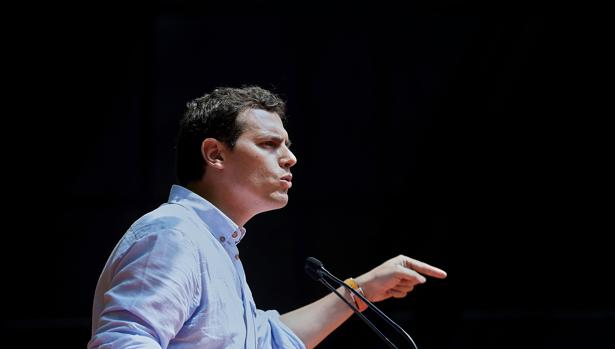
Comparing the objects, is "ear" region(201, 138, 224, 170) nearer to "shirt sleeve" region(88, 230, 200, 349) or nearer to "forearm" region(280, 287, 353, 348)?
"shirt sleeve" region(88, 230, 200, 349)

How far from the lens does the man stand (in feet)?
3.85

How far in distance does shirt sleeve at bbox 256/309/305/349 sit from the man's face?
266 millimetres

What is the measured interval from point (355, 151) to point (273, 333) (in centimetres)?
215

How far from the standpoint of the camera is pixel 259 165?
156 cm

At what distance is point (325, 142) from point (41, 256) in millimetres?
1574

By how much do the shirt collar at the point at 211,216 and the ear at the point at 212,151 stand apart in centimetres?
10

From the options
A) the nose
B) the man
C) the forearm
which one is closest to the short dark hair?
the man

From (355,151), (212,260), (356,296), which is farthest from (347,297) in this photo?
(355,151)

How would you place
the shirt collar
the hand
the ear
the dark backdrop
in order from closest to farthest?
the shirt collar, the ear, the hand, the dark backdrop

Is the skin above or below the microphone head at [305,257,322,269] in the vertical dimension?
above

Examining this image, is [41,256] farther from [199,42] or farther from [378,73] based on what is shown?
[378,73]

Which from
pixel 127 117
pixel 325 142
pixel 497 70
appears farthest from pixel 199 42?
pixel 497 70

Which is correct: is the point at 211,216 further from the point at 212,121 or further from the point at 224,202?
the point at 212,121

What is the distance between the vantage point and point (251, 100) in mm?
1672
